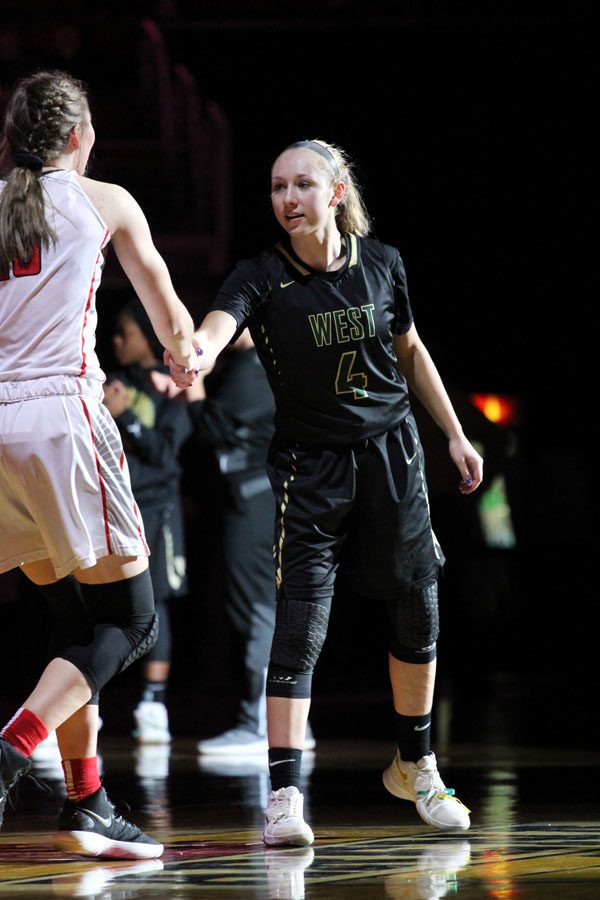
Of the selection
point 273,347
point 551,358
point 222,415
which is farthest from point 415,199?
point 273,347

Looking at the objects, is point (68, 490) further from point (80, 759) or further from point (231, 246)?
point (231, 246)

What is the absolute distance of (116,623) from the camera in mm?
3115

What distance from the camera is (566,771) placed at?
187 inches

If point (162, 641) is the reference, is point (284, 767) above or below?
above

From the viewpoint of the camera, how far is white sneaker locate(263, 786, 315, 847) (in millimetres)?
3193

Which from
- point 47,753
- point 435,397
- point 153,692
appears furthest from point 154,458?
point 435,397

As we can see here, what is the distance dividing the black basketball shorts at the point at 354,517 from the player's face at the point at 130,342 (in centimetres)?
275

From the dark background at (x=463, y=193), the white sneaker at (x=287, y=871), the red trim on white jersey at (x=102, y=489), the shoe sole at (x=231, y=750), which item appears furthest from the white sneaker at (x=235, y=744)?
the dark background at (x=463, y=193)

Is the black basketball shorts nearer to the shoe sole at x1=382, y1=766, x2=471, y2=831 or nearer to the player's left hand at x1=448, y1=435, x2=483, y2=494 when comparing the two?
the player's left hand at x1=448, y1=435, x2=483, y2=494

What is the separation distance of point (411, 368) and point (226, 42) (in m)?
9.02

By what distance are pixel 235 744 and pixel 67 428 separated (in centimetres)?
281

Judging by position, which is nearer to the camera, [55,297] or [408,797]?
[55,297]

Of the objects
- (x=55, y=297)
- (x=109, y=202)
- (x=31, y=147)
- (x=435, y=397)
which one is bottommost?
(x=435, y=397)

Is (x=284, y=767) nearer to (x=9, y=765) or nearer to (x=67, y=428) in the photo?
(x=9, y=765)
